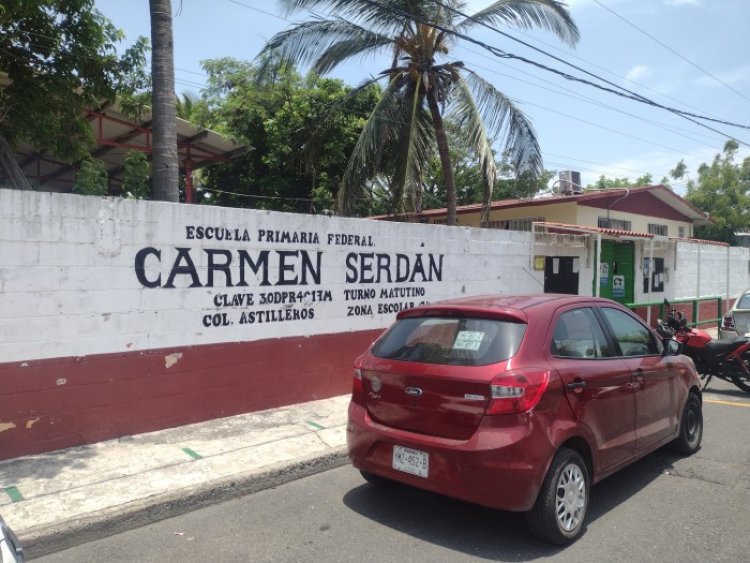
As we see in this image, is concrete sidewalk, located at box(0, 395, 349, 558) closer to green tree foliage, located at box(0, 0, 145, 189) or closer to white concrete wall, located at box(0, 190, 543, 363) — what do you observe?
white concrete wall, located at box(0, 190, 543, 363)

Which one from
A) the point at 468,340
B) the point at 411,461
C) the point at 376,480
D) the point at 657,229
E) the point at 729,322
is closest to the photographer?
the point at 411,461

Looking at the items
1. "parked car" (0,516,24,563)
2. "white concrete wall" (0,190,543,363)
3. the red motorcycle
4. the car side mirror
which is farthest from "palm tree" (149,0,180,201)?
the red motorcycle

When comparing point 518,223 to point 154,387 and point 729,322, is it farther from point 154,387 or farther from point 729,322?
point 154,387

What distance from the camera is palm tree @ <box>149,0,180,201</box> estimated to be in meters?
6.70

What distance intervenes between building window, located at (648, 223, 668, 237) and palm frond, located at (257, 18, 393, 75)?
13034 millimetres

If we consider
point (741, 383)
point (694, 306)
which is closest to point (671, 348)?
point (741, 383)

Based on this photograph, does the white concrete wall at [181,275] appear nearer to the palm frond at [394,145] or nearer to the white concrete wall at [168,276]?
the white concrete wall at [168,276]

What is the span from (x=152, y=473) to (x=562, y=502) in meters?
3.18

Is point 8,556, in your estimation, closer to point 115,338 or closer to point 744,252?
point 115,338

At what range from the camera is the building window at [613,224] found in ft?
59.8

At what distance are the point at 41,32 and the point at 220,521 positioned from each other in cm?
672

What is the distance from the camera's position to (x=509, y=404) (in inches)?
148

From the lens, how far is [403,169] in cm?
1180

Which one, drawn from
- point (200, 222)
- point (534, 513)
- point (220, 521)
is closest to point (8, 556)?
point (220, 521)
